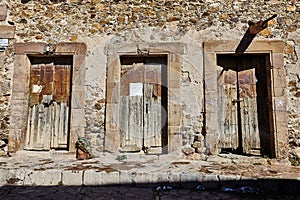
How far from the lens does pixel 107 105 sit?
4.68 m

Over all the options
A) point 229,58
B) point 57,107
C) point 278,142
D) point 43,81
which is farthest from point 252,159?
point 43,81

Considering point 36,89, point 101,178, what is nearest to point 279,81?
point 101,178

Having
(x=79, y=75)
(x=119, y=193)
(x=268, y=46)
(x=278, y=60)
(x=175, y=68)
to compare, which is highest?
(x=268, y=46)

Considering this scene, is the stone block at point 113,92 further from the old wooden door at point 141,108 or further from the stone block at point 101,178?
the stone block at point 101,178

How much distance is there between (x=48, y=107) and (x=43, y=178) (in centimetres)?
172

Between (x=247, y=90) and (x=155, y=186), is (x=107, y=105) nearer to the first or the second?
(x=155, y=186)

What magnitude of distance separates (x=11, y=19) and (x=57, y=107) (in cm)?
201

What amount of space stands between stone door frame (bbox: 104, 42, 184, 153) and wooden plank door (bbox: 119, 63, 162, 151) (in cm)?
18

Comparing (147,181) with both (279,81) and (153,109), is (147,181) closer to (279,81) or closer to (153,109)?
(153,109)

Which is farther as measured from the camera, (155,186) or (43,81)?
(43,81)

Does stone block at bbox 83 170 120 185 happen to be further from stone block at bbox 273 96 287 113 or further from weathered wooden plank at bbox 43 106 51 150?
stone block at bbox 273 96 287 113

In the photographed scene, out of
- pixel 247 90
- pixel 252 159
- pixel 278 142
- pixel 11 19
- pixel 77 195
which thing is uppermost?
pixel 11 19

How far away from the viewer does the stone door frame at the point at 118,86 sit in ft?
15.0

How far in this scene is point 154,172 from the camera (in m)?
3.61
